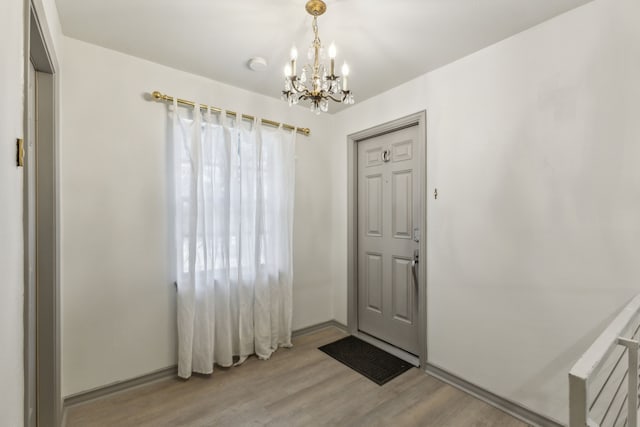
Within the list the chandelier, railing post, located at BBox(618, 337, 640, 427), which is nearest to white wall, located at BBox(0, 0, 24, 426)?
the chandelier

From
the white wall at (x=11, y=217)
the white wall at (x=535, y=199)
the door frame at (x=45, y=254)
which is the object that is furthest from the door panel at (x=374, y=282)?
the white wall at (x=11, y=217)

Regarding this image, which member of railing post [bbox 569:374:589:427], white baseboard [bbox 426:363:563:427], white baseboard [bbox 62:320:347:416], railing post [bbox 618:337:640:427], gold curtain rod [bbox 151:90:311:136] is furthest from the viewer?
gold curtain rod [bbox 151:90:311:136]

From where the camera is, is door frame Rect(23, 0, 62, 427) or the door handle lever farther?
the door handle lever

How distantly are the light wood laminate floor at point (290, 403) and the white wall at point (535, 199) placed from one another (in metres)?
0.30

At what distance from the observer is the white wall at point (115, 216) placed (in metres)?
1.97

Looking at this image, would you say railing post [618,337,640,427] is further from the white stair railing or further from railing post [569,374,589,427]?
railing post [569,374,589,427]

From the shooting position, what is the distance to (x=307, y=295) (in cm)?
318

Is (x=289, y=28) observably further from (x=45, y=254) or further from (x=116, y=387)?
(x=116, y=387)

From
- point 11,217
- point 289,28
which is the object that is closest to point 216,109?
point 289,28

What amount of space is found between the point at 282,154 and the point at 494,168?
1755mm

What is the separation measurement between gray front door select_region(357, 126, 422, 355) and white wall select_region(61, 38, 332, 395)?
1683 mm

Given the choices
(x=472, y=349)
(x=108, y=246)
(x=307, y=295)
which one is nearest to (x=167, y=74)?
(x=108, y=246)

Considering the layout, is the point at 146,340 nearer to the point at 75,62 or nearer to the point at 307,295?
the point at 307,295

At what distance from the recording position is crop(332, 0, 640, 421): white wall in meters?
1.58
